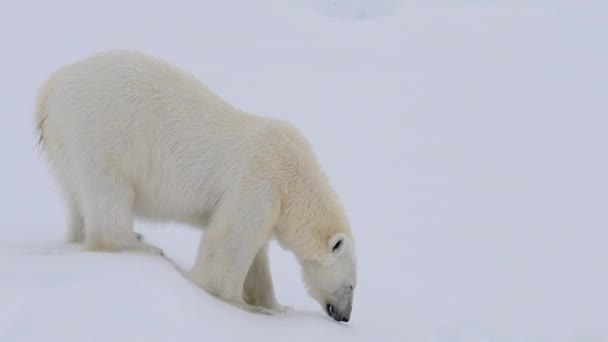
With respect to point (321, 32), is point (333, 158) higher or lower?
lower

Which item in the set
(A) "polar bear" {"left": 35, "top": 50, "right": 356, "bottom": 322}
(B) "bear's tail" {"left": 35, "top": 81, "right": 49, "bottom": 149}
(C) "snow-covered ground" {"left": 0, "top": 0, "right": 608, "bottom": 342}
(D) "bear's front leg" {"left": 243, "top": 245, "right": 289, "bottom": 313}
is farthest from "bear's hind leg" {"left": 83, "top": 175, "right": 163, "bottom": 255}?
(D) "bear's front leg" {"left": 243, "top": 245, "right": 289, "bottom": 313}

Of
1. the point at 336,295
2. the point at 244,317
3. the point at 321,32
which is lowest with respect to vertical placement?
the point at 244,317

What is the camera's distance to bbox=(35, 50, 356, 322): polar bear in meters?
4.58

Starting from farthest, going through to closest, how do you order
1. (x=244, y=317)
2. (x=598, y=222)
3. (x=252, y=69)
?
(x=252, y=69)
(x=598, y=222)
(x=244, y=317)

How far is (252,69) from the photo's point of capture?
1217 cm

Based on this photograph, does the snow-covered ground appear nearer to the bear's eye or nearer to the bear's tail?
the bear's eye

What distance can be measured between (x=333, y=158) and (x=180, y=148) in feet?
14.6

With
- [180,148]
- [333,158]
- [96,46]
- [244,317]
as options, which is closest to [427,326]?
[244,317]

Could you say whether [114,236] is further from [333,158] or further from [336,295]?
[333,158]

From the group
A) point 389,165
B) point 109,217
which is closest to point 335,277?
point 109,217

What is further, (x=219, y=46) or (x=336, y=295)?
(x=219, y=46)

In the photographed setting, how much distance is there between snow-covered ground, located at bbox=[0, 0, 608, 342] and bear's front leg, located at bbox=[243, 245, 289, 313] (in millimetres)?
269

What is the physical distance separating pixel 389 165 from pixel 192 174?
4488 mm

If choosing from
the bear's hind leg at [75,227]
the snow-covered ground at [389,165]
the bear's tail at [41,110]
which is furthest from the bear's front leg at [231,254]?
the bear's tail at [41,110]
